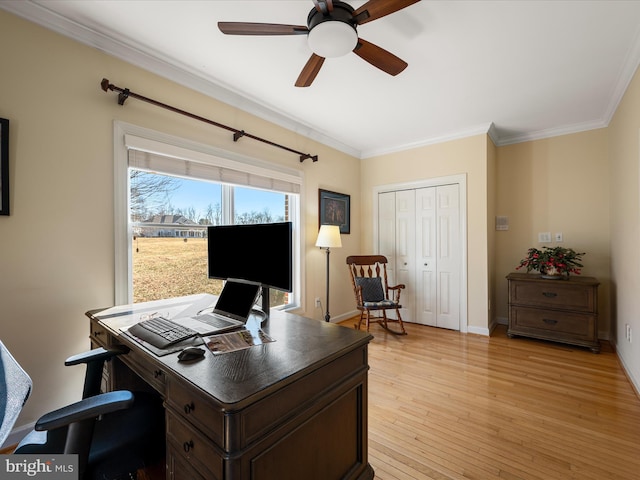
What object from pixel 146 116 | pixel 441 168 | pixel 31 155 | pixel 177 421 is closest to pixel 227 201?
pixel 146 116

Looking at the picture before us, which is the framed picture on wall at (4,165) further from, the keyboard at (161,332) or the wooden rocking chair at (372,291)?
the wooden rocking chair at (372,291)

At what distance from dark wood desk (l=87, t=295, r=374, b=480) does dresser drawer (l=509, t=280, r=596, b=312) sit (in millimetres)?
2981

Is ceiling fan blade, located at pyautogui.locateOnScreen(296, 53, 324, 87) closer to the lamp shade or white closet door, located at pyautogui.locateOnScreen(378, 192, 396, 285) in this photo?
the lamp shade

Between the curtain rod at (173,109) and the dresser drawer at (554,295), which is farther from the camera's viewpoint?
the dresser drawer at (554,295)

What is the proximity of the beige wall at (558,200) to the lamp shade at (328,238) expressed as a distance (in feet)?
7.63

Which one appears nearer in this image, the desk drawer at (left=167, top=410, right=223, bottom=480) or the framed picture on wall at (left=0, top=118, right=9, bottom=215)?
the desk drawer at (left=167, top=410, right=223, bottom=480)

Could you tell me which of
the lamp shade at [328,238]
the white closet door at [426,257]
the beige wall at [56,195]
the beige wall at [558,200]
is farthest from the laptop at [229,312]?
the beige wall at [558,200]

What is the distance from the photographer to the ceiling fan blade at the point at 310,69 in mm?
1879

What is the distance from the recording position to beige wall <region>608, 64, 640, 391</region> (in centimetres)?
229

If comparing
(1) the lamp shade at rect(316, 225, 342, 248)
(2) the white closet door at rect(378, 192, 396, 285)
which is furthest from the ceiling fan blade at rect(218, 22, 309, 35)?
(2) the white closet door at rect(378, 192, 396, 285)

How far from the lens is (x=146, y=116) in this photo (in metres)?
2.22

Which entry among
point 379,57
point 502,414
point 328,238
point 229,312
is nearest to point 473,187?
point 328,238

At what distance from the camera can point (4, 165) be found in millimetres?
1638

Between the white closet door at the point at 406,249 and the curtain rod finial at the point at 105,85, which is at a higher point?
the curtain rod finial at the point at 105,85
